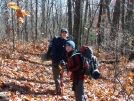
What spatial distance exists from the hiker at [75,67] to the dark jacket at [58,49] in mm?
1218

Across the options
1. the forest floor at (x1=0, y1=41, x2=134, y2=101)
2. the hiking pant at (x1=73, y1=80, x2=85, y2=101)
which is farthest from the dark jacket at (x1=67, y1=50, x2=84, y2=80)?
the forest floor at (x1=0, y1=41, x2=134, y2=101)

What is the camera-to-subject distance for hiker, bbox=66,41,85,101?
193 inches

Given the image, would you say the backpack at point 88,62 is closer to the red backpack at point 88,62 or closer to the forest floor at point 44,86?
the red backpack at point 88,62

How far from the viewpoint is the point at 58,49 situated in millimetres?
6441

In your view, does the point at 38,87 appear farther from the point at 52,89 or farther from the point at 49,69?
the point at 49,69

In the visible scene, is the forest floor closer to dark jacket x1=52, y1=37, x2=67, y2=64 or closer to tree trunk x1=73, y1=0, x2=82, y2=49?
dark jacket x1=52, y1=37, x2=67, y2=64

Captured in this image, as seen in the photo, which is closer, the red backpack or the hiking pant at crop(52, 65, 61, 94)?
the red backpack

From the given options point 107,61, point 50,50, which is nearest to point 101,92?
point 50,50

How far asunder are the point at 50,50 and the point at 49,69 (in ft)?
14.4

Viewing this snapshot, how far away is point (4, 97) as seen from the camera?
16.9ft

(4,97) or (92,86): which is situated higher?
(4,97)

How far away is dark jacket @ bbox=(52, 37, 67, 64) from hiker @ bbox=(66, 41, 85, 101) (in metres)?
1.22

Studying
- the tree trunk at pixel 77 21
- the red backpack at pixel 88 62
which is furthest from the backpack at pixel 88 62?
the tree trunk at pixel 77 21

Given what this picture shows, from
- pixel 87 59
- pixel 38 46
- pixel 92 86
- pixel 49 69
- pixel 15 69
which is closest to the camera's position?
pixel 87 59
